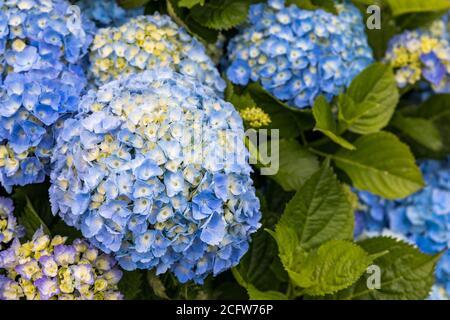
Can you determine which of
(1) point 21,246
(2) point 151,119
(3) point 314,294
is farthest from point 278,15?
(1) point 21,246

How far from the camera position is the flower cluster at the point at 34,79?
1.34 m

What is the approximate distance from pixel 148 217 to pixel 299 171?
0.48 m

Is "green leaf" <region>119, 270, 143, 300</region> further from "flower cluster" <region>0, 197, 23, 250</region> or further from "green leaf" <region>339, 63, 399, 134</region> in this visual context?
"green leaf" <region>339, 63, 399, 134</region>

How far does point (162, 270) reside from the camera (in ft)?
4.29

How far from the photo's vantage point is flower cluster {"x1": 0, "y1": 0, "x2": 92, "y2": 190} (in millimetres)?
1343

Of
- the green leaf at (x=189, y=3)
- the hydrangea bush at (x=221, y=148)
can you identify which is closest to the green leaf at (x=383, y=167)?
the hydrangea bush at (x=221, y=148)

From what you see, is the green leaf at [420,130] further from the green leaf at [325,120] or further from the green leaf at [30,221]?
the green leaf at [30,221]

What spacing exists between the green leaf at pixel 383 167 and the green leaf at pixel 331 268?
0.24m

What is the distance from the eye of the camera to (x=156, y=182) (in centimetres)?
124

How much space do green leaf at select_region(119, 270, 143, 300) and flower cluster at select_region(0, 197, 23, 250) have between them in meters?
0.22

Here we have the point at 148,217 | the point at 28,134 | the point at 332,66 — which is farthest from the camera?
the point at 332,66

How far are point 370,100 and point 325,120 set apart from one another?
0.13 metres

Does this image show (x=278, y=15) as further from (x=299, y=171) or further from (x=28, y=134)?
(x=28, y=134)

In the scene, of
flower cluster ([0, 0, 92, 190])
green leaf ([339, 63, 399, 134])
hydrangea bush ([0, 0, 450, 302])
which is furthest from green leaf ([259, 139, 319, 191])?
flower cluster ([0, 0, 92, 190])
